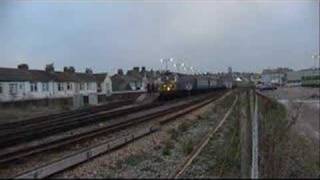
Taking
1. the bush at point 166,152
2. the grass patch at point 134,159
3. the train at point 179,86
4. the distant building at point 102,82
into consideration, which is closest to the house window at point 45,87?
the train at point 179,86

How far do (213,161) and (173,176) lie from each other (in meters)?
3.08

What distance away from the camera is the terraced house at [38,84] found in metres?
74.4

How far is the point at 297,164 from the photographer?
19688mm

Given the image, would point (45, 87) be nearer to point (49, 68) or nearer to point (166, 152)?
point (49, 68)

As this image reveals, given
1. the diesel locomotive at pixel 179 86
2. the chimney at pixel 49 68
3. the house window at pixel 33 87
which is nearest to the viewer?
the diesel locomotive at pixel 179 86

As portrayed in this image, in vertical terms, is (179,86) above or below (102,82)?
below

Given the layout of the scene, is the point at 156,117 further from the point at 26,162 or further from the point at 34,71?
the point at 34,71

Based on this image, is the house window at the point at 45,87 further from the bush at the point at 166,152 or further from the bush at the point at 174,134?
the bush at the point at 166,152

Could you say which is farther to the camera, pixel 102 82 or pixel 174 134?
pixel 102 82

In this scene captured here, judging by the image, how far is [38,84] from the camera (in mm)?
83375

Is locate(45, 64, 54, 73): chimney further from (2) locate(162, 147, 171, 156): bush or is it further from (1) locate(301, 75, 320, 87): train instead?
(2) locate(162, 147, 171, 156): bush

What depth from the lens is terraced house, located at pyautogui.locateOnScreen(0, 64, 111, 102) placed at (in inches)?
2931

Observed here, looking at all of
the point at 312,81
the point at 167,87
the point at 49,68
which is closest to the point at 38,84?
the point at 49,68

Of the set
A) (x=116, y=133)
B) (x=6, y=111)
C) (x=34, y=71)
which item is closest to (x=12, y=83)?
(x=34, y=71)
